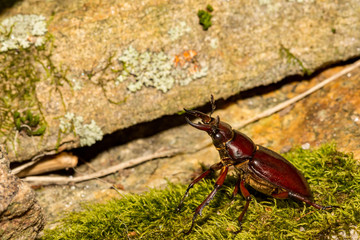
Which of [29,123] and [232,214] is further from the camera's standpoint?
[29,123]

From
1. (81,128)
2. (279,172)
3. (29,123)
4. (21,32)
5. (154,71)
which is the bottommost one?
(279,172)

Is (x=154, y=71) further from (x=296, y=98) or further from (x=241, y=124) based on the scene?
(x=296, y=98)

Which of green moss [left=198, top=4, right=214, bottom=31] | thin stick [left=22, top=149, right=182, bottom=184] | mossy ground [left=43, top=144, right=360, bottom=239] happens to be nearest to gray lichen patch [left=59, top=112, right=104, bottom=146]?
thin stick [left=22, top=149, right=182, bottom=184]

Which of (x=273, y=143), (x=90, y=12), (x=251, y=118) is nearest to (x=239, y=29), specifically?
(x=251, y=118)

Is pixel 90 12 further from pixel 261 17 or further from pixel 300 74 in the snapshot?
pixel 300 74

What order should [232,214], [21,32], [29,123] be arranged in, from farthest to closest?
[21,32], [29,123], [232,214]

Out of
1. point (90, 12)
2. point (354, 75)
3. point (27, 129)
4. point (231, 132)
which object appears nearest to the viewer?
point (231, 132)

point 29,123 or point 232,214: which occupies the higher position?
point 29,123

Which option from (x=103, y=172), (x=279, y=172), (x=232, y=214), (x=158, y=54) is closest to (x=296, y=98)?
(x=279, y=172)

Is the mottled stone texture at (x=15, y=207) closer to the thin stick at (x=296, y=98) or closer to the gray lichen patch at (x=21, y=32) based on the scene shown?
the gray lichen patch at (x=21, y=32)
